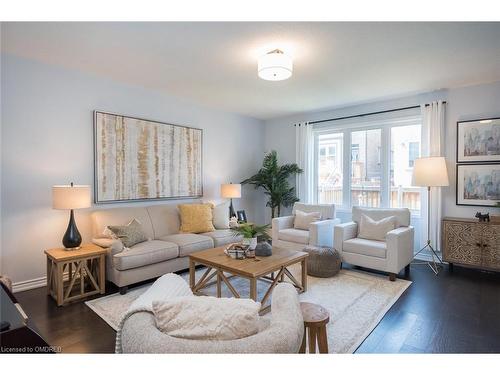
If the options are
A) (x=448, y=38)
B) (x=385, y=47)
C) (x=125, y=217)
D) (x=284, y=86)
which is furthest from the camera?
(x=284, y=86)

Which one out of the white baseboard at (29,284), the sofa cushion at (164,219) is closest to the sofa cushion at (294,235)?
the sofa cushion at (164,219)

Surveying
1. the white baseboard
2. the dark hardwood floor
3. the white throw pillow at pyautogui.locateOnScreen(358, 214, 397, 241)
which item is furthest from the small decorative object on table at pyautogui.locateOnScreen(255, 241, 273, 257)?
the white baseboard

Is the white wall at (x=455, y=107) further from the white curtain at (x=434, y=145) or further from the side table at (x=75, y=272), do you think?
the side table at (x=75, y=272)

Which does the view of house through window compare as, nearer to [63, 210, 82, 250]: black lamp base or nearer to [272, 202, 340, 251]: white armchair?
[272, 202, 340, 251]: white armchair

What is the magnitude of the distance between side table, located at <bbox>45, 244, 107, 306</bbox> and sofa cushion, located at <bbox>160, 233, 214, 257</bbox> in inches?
33.6

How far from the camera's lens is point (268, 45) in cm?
268

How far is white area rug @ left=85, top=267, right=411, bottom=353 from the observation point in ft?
7.34

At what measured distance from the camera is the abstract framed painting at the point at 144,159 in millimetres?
3697

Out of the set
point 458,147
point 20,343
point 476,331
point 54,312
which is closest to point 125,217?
point 54,312

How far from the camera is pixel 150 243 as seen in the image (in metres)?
3.48

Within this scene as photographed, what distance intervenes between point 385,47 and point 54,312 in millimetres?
4017

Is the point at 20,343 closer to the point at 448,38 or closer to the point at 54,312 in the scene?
the point at 54,312

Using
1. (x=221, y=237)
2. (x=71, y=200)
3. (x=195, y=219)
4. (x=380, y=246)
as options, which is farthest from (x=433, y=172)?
(x=71, y=200)

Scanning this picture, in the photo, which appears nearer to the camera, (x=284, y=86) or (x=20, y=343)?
(x=20, y=343)
